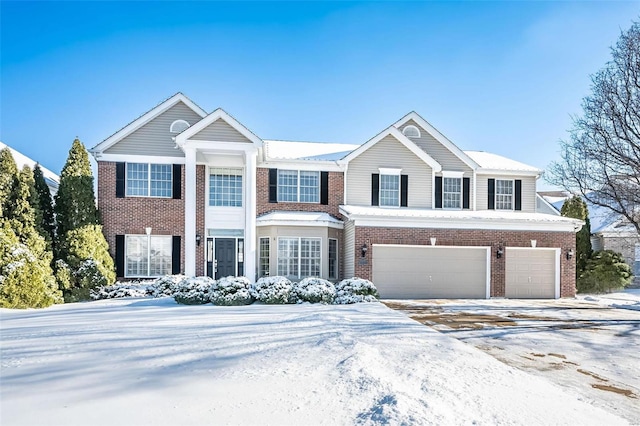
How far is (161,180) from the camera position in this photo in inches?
762

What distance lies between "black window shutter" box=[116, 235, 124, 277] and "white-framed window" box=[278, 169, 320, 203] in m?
7.01

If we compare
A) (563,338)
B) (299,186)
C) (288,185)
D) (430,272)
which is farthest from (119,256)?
(563,338)

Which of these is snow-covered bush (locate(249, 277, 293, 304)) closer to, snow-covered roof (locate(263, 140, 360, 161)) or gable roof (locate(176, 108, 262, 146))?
gable roof (locate(176, 108, 262, 146))

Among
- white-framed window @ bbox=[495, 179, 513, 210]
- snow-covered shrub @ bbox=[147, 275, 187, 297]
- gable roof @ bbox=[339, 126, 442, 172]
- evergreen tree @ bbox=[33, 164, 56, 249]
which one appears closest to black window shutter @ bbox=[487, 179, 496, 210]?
white-framed window @ bbox=[495, 179, 513, 210]

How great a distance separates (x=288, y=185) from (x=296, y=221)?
2311mm

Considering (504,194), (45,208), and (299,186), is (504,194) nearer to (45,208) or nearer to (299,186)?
(299,186)

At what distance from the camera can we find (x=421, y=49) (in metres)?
16.2

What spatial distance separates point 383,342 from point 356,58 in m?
12.0

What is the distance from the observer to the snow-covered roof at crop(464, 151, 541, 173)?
22.1m

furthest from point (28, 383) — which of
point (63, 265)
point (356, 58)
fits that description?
point (356, 58)

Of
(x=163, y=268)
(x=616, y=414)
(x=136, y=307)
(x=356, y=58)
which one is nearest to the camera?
(x=616, y=414)

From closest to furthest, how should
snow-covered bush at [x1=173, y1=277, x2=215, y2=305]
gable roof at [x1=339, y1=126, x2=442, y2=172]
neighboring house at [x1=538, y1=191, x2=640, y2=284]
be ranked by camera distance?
snow-covered bush at [x1=173, y1=277, x2=215, y2=305]
gable roof at [x1=339, y1=126, x2=442, y2=172]
neighboring house at [x1=538, y1=191, x2=640, y2=284]

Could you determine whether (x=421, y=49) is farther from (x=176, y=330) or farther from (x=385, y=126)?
(x=176, y=330)

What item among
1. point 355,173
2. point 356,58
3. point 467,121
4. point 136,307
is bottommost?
point 136,307
